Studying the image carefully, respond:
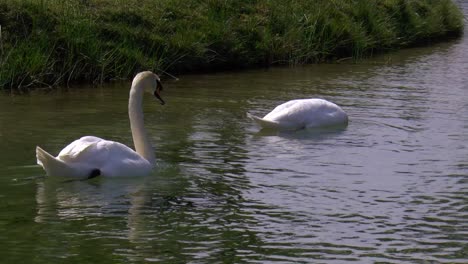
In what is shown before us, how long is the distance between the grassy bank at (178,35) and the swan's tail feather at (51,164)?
5.54 metres

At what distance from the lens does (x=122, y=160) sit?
8.91m

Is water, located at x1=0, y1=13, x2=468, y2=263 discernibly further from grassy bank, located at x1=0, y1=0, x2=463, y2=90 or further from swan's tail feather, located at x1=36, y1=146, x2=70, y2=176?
grassy bank, located at x1=0, y1=0, x2=463, y2=90

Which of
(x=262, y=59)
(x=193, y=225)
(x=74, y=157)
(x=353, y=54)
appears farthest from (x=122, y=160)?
(x=353, y=54)

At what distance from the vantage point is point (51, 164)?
8641 millimetres

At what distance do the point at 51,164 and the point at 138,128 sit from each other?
3.44 feet

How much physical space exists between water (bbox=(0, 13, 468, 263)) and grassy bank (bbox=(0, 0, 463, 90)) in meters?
0.64

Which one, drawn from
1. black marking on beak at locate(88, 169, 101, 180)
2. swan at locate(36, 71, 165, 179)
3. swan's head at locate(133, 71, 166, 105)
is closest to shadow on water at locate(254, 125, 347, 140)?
swan's head at locate(133, 71, 166, 105)

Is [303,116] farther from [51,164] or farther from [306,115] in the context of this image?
[51,164]

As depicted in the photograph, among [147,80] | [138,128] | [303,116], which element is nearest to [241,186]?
[138,128]

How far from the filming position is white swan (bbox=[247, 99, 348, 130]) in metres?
11.8

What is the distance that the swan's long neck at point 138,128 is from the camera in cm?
933

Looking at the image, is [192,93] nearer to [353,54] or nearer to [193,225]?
[353,54]

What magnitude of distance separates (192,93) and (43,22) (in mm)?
2360

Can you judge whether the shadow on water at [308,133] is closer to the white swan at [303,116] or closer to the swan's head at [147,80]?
the white swan at [303,116]
